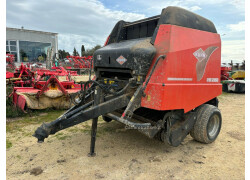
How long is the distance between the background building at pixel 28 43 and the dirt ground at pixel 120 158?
19275 millimetres

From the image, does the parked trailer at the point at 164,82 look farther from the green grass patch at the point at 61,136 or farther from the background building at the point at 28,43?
the background building at the point at 28,43

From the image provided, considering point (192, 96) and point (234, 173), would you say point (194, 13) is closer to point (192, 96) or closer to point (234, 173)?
point (192, 96)

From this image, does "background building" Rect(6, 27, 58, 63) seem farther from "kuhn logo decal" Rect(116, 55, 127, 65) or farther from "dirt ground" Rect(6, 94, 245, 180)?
"kuhn logo decal" Rect(116, 55, 127, 65)

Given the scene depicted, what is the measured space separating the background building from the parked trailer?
1982 centimetres

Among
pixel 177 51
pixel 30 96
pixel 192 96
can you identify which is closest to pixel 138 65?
pixel 177 51

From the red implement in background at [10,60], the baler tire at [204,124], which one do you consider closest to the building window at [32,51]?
the red implement in background at [10,60]

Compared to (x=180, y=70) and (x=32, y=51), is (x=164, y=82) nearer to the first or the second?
(x=180, y=70)

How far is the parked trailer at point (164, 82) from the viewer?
2721 mm

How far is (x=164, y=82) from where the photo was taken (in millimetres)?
2682

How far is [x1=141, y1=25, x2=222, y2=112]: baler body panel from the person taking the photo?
8.87 ft

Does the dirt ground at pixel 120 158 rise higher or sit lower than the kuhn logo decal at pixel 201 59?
lower

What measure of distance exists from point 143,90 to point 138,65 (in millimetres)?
375

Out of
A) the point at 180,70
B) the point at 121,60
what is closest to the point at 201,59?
Answer: the point at 180,70

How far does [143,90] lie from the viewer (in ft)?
9.20
